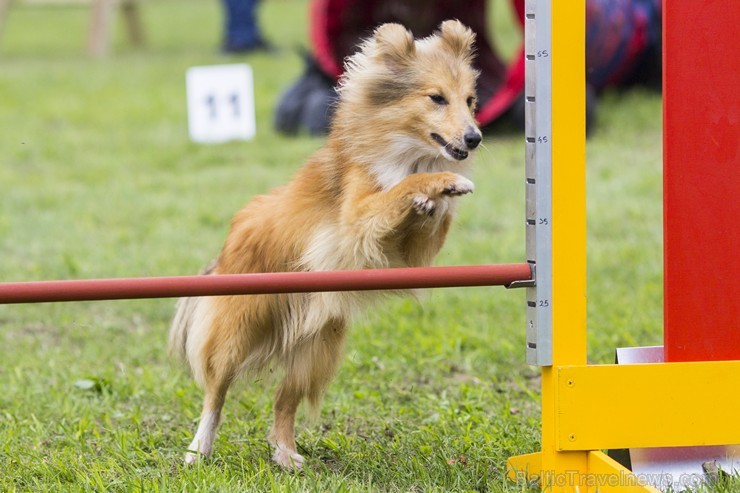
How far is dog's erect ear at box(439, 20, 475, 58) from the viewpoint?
3.73m

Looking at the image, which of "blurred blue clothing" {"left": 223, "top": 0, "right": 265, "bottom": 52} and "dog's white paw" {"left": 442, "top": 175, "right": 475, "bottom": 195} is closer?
"dog's white paw" {"left": 442, "top": 175, "right": 475, "bottom": 195}

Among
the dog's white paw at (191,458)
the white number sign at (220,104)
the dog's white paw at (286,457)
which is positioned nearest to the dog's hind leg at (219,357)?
the dog's white paw at (191,458)

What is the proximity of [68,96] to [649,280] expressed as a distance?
26.9 feet

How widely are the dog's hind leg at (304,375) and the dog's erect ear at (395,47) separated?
3.17 feet

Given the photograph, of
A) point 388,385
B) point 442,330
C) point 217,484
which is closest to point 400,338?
point 442,330

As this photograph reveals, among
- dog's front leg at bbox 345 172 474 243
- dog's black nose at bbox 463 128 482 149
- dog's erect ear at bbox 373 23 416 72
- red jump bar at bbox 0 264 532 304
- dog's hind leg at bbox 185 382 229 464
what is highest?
dog's erect ear at bbox 373 23 416 72

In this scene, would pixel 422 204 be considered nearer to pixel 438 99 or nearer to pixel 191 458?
pixel 438 99

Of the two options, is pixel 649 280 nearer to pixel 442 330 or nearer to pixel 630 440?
pixel 442 330

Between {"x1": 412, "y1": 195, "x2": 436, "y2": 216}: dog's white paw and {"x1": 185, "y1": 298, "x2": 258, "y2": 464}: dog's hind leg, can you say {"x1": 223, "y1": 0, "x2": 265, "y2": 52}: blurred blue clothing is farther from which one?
{"x1": 412, "y1": 195, "x2": 436, "y2": 216}: dog's white paw

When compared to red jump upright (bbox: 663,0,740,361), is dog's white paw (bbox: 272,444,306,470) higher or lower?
lower

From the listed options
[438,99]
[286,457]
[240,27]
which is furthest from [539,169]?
[240,27]

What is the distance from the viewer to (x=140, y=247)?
290 inches

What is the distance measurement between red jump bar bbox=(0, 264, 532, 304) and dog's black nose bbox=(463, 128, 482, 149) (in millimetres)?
542

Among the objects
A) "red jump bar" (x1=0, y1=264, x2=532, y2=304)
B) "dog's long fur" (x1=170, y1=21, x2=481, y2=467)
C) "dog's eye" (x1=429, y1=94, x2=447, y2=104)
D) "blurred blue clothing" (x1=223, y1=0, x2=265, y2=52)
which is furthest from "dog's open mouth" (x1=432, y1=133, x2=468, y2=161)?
"blurred blue clothing" (x1=223, y1=0, x2=265, y2=52)
